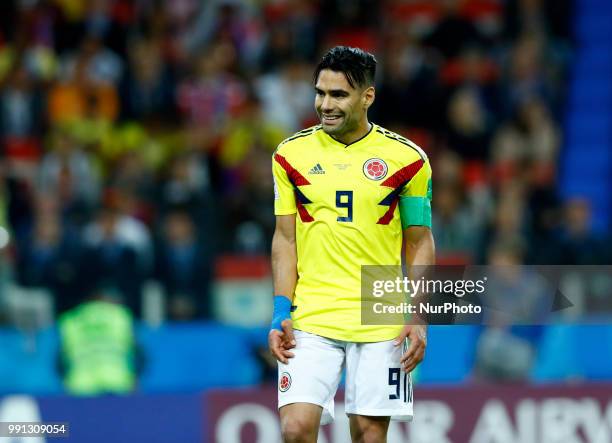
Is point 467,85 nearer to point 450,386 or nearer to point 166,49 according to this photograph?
point 166,49

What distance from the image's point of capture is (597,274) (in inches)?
442

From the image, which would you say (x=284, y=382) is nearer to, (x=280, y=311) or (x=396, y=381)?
(x=280, y=311)

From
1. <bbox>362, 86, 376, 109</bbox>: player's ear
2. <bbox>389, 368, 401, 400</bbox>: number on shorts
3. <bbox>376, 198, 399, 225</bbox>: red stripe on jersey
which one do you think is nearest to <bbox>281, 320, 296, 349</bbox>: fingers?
<bbox>389, 368, 401, 400</bbox>: number on shorts

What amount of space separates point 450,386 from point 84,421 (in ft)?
7.87

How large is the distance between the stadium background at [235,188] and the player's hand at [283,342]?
289cm

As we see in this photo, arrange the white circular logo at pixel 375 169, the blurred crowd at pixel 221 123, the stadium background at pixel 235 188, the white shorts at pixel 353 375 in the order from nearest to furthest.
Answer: the white shorts at pixel 353 375, the white circular logo at pixel 375 169, the stadium background at pixel 235 188, the blurred crowd at pixel 221 123

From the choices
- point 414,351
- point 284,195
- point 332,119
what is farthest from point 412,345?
point 332,119

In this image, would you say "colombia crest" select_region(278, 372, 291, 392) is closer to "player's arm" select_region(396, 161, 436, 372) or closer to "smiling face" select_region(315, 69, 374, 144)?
"player's arm" select_region(396, 161, 436, 372)

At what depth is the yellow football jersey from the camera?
6.05m

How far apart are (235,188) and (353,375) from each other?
7079mm

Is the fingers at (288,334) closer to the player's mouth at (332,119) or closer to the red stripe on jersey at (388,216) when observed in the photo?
the red stripe on jersey at (388,216)

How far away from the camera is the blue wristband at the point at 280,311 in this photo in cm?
600

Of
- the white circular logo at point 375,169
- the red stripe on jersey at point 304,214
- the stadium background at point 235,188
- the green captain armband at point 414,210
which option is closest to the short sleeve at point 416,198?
the green captain armband at point 414,210

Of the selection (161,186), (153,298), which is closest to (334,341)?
(153,298)
